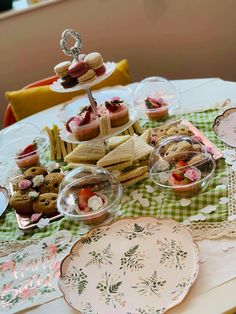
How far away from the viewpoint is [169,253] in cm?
109

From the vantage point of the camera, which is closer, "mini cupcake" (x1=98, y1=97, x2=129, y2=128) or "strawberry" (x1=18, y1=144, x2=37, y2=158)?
"mini cupcake" (x1=98, y1=97, x2=129, y2=128)

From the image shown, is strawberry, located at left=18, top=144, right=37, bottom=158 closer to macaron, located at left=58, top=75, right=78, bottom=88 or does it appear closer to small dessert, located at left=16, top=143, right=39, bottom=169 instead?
small dessert, located at left=16, top=143, right=39, bottom=169

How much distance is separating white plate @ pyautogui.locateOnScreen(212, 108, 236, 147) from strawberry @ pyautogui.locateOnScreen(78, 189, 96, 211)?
0.46m

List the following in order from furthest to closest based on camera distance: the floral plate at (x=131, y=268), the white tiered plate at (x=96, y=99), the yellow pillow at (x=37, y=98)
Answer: the yellow pillow at (x=37, y=98) → the white tiered plate at (x=96, y=99) → the floral plate at (x=131, y=268)

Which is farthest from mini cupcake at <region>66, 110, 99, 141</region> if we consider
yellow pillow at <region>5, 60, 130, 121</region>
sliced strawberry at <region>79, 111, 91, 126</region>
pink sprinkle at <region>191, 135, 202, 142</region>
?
yellow pillow at <region>5, 60, 130, 121</region>

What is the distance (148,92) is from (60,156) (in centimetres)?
50

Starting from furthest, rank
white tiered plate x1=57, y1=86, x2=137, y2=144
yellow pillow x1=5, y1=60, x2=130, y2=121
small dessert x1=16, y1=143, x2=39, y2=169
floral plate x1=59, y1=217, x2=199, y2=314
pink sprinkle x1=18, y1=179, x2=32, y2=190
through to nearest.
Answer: yellow pillow x1=5, y1=60, x2=130, y2=121, white tiered plate x1=57, y1=86, x2=137, y2=144, small dessert x1=16, y1=143, x2=39, y2=169, pink sprinkle x1=18, y1=179, x2=32, y2=190, floral plate x1=59, y1=217, x2=199, y2=314

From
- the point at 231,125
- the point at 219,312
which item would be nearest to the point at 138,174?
the point at 231,125

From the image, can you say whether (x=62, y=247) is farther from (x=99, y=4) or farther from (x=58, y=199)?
(x=99, y=4)

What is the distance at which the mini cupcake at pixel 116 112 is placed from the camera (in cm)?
136

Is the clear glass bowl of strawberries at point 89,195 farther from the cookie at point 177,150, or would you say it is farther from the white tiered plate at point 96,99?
the white tiered plate at point 96,99

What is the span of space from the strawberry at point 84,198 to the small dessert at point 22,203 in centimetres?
17

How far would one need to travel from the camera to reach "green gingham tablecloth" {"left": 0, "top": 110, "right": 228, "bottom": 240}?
3.95 ft

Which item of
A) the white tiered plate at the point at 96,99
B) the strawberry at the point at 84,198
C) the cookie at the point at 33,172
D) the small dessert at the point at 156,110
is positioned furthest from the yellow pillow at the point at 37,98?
the strawberry at the point at 84,198
